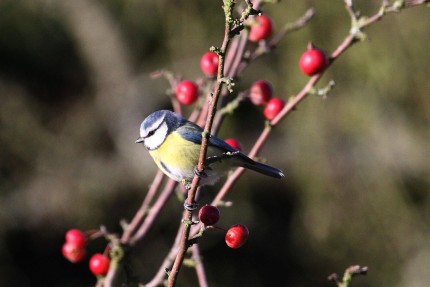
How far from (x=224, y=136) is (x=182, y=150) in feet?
11.0

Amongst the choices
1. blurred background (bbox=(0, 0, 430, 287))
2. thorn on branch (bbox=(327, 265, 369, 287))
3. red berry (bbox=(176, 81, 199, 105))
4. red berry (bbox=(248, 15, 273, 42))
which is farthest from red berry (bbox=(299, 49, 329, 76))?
blurred background (bbox=(0, 0, 430, 287))

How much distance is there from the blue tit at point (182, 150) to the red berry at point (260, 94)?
22 cm

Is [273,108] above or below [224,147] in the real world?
above

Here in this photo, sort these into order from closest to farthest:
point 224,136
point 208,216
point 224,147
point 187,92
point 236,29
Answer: point 236,29
point 208,216
point 224,147
point 187,92
point 224,136

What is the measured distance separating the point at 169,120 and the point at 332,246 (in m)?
3.55

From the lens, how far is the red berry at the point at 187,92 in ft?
6.60

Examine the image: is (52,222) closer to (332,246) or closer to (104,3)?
(104,3)

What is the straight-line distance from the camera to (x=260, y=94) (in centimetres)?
203

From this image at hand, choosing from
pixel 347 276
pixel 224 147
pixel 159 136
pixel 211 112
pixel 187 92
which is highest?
pixel 187 92

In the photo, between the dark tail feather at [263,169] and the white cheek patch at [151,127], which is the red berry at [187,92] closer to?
the white cheek patch at [151,127]

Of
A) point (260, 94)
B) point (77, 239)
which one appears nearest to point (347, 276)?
point (260, 94)

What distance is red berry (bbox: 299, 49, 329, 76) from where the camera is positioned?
5.97 ft

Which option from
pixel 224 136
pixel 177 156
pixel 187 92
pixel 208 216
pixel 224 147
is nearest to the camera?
pixel 208 216

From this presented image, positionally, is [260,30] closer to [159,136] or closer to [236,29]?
[159,136]
